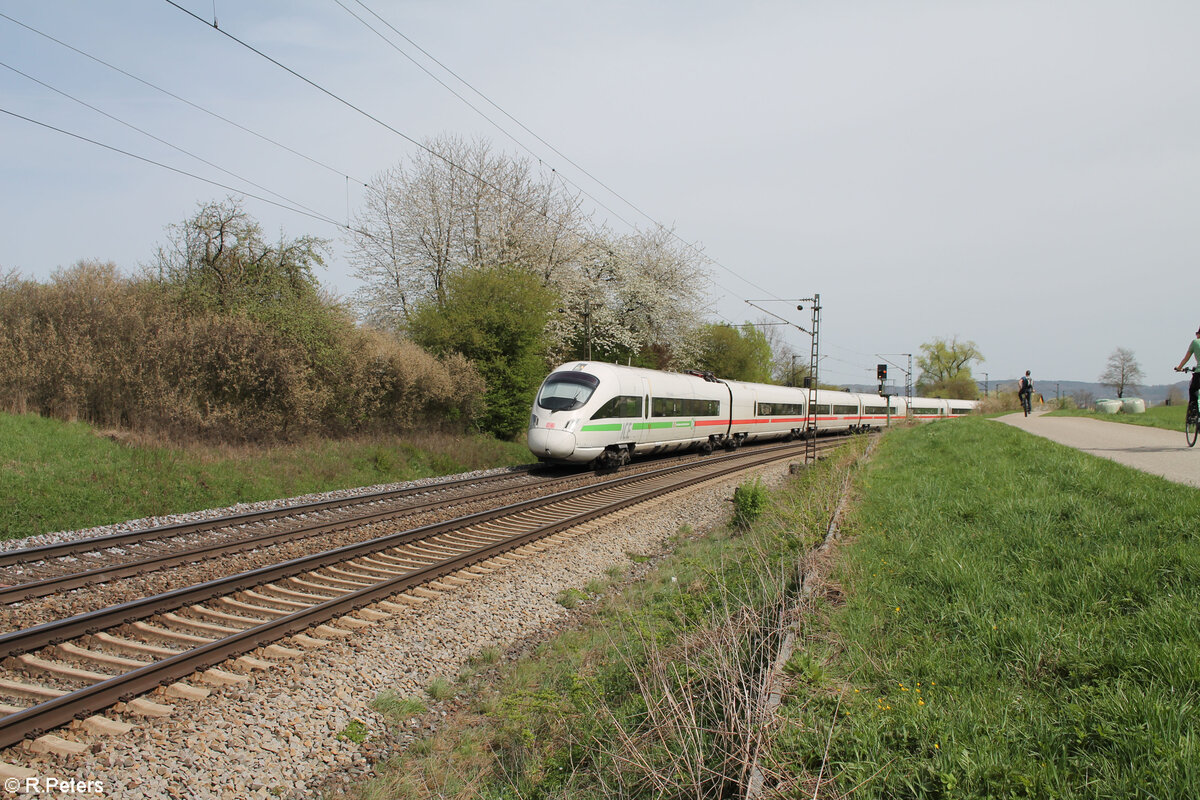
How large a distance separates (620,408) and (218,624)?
12761 millimetres

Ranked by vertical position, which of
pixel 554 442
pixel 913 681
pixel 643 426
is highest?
pixel 643 426

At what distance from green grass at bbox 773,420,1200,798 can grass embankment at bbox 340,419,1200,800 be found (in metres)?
0.01

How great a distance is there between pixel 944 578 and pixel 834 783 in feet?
8.27

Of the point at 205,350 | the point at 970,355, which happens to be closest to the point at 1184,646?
the point at 205,350

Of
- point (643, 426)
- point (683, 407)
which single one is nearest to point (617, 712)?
point (643, 426)

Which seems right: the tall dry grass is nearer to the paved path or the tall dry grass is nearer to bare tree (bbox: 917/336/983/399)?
the paved path

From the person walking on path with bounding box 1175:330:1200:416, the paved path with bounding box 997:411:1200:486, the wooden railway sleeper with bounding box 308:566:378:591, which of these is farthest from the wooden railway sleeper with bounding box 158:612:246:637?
the person walking on path with bounding box 1175:330:1200:416

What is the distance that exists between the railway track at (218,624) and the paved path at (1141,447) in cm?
810

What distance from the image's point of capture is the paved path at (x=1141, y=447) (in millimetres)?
8125

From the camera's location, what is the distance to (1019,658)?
3.64 m

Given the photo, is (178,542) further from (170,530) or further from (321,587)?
(321,587)

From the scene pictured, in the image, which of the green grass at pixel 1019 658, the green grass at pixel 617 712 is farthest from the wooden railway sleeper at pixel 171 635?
the green grass at pixel 1019 658

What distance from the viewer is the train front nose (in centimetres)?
1655

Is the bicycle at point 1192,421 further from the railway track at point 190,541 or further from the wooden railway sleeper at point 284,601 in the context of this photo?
the wooden railway sleeper at point 284,601
